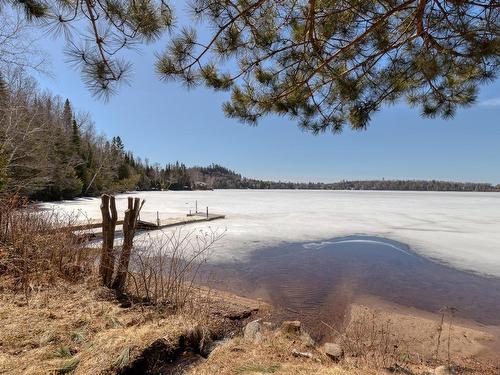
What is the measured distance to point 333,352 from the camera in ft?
12.1

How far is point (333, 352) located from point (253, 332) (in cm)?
107

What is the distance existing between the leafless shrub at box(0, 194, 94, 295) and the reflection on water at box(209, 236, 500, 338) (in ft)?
9.18

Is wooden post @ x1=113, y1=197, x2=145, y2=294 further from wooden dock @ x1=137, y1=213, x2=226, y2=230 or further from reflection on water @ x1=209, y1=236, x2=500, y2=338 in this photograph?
wooden dock @ x1=137, y1=213, x2=226, y2=230

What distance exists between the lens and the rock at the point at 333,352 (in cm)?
357

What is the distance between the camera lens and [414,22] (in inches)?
137

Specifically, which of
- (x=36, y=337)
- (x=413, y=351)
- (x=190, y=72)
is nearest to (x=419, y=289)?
(x=413, y=351)

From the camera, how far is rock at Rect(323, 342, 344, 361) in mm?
3573

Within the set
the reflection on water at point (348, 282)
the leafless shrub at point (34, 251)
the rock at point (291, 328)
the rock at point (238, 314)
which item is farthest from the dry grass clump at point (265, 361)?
the leafless shrub at point (34, 251)

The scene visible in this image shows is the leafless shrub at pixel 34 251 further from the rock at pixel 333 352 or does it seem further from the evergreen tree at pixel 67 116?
the evergreen tree at pixel 67 116

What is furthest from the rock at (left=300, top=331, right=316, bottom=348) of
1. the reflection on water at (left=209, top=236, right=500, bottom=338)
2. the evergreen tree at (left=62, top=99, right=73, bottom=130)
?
the evergreen tree at (left=62, top=99, right=73, bottom=130)

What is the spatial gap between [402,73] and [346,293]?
4064 millimetres

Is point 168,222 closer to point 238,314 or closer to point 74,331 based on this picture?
point 238,314

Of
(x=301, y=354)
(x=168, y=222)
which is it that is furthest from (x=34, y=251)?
(x=168, y=222)

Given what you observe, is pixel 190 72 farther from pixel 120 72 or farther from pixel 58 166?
pixel 58 166
